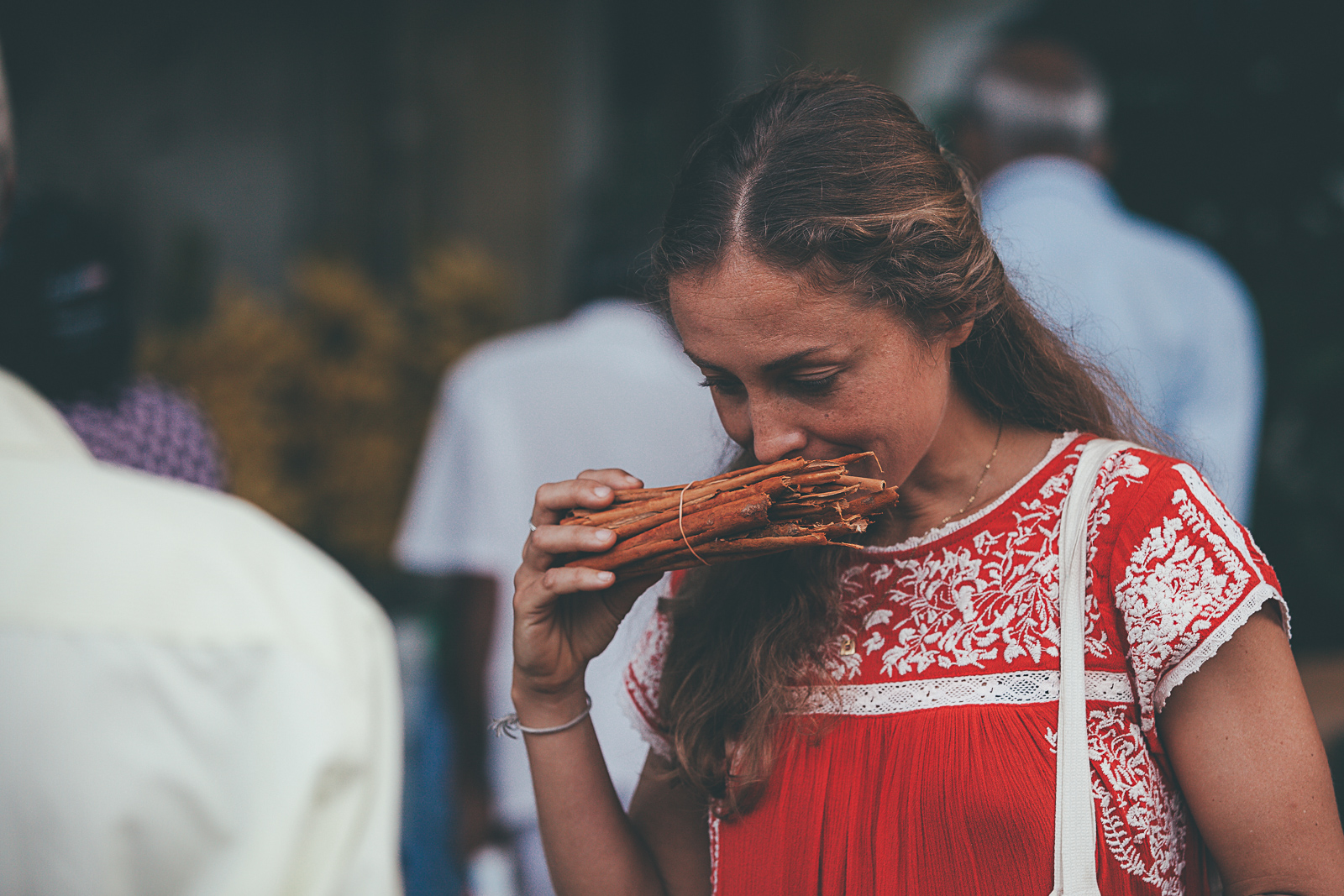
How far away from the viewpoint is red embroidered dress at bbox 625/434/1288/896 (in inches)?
59.6

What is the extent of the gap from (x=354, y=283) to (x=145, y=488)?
641cm

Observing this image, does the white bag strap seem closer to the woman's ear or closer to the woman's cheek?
the woman's ear

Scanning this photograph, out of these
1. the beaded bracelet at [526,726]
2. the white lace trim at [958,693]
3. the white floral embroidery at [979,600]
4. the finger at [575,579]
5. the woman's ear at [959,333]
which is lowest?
the beaded bracelet at [526,726]

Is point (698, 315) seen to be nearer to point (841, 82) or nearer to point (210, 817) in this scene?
point (841, 82)

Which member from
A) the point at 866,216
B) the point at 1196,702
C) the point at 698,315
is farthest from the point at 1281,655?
the point at 698,315

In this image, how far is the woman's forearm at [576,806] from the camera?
178 centimetres

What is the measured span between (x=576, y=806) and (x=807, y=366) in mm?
800

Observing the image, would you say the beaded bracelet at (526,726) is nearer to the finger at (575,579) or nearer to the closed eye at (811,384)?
the finger at (575,579)

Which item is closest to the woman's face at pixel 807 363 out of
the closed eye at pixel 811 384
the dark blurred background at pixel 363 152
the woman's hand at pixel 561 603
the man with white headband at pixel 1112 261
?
the closed eye at pixel 811 384

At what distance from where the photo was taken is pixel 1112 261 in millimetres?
3330

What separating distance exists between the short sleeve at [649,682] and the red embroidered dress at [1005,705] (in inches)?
7.0

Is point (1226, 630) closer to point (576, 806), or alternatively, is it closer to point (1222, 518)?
point (1222, 518)

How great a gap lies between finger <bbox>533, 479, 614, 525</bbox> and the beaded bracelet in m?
0.31

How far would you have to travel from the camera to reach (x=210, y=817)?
924mm
